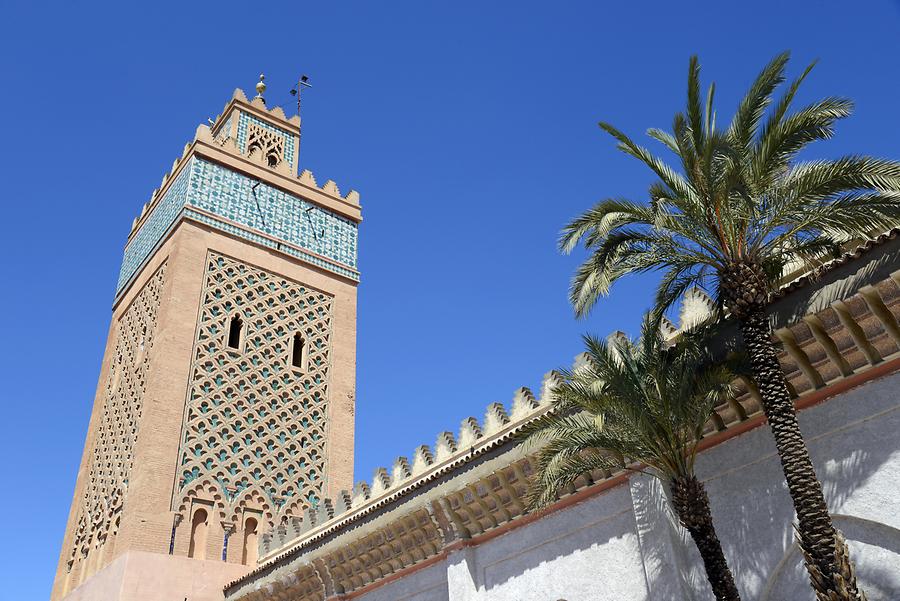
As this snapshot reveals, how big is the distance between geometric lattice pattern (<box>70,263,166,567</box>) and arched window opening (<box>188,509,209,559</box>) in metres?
1.24

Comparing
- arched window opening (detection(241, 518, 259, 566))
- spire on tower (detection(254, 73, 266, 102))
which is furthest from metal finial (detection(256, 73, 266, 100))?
arched window opening (detection(241, 518, 259, 566))

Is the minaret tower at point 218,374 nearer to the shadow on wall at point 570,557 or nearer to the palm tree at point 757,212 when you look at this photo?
the shadow on wall at point 570,557

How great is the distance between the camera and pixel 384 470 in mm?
11172

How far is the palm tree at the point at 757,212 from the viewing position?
5.52 meters

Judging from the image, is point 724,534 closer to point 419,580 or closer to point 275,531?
point 419,580

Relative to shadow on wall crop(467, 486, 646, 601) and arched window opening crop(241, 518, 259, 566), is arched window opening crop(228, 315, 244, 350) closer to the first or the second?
arched window opening crop(241, 518, 259, 566)

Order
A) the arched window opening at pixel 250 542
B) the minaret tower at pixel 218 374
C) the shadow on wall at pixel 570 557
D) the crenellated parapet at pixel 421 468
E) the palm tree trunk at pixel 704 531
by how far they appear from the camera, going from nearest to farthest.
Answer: the palm tree trunk at pixel 704 531, the shadow on wall at pixel 570 557, the crenellated parapet at pixel 421 468, the minaret tower at pixel 218 374, the arched window opening at pixel 250 542

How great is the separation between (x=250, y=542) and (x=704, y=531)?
8735 mm

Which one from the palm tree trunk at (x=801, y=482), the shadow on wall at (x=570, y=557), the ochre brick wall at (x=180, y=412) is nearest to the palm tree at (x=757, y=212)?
the palm tree trunk at (x=801, y=482)

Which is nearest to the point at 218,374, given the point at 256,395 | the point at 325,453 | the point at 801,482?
the point at 256,395

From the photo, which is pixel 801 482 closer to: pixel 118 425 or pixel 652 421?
pixel 652 421

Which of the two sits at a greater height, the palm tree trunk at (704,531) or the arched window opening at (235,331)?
the arched window opening at (235,331)

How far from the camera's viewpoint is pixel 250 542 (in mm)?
12852

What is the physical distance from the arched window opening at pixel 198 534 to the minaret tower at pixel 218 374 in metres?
0.02
